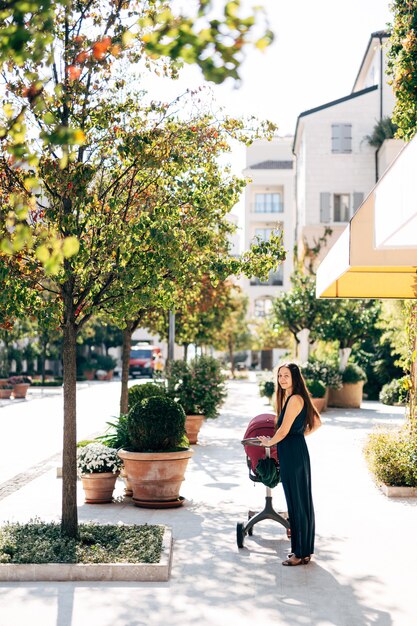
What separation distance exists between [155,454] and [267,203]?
67.3m

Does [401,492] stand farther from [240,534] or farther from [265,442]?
[265,442]

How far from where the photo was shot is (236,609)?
659 cm

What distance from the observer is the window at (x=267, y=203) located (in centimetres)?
7656

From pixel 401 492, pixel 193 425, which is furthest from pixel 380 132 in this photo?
pixel 401 492

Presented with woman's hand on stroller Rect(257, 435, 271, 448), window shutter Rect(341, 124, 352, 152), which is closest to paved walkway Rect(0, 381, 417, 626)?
woman's hand on stroller Rect(257, 435, 271, 448)

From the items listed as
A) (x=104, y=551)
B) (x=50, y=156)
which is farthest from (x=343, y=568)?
(x=50, y=156)

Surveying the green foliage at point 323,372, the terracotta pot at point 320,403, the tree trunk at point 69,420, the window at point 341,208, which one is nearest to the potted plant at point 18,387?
the green foliage at point 323,372

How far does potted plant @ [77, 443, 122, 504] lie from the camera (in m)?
11.1

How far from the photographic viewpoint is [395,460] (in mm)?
12078

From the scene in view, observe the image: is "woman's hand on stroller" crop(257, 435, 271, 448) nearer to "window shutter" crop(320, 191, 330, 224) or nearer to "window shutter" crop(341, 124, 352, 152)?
"window shutter" crop(320, 191, 330, 224)

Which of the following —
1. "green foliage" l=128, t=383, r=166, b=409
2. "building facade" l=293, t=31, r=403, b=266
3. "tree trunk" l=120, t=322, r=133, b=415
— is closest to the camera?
"tree trunk" l=120, t=322, r=133, b=415

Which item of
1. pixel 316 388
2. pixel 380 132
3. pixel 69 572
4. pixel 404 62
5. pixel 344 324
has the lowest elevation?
pixel 69 572

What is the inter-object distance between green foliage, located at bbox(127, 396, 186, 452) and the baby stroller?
5.13 ft

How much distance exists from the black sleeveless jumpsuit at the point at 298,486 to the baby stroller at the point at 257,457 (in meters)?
0.65
